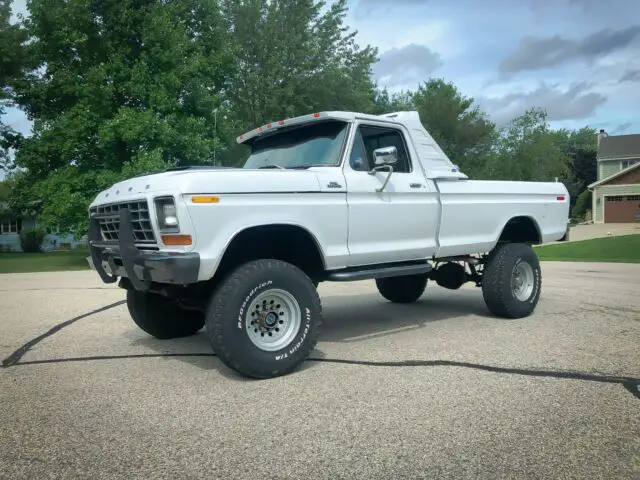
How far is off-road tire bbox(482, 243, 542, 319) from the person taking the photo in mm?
6770

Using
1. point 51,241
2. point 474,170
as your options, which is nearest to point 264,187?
point 51,241

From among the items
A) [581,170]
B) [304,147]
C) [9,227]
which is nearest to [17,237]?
[9,227]

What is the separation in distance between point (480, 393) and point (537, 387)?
1.57 ft

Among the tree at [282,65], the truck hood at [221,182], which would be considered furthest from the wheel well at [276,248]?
the tree at [282,65]

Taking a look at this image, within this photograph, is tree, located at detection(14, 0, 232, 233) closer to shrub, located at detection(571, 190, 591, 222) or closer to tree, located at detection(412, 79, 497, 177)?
tree, located at detection(412, 79, 497, 177)

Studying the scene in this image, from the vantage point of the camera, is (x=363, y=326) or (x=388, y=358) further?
(x=363, y=326)

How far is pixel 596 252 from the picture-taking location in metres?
19.8

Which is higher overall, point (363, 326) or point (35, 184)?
point (35, 184)

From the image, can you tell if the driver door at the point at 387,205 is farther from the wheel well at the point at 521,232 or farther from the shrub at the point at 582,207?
the shrub at the point at 582,207

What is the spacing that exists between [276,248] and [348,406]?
1.99 metres

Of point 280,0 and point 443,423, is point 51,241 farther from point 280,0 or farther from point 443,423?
point 443,423

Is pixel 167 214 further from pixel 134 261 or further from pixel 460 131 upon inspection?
pixel 460 131

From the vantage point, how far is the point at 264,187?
15.2 ft

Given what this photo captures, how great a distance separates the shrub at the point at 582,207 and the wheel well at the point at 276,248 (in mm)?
54284
